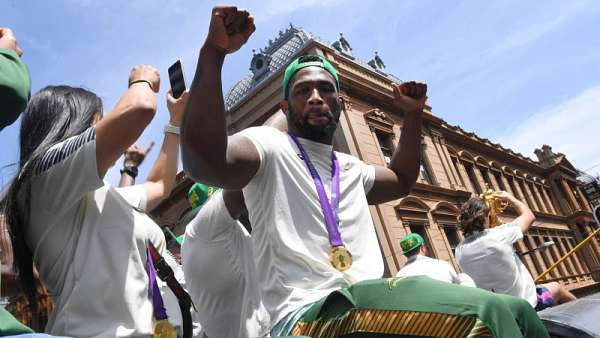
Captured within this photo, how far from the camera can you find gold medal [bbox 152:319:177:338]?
1.53 m

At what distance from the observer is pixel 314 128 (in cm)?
174

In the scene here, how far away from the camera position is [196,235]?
6.94 ft

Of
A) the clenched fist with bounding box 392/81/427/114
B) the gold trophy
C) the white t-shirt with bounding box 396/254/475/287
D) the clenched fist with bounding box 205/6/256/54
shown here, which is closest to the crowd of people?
the clenched fist with bounding box 205/6/256/54

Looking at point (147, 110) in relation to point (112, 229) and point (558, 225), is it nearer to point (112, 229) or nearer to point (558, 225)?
point (112, 229)

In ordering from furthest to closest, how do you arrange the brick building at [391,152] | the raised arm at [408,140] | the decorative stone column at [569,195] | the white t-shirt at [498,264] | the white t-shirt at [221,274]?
the decorative stone column at [569,195]
the brick building at [391,152]
the white t-shirt at [498,264]
the raised arm at [408,140]
the white t-shirt at [221,274]

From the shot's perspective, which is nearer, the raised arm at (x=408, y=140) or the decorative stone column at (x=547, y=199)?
the raised arm at (x=408, y=140)

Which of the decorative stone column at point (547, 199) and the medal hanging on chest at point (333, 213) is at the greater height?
the decorative stone column at point (547, 199)

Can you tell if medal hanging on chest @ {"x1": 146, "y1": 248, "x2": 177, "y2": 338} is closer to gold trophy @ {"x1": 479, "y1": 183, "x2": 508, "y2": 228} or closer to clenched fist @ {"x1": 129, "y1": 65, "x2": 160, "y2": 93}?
clenched fist @ {"x1": 129, "y1": 65, "x2": 160, "y2": 93}

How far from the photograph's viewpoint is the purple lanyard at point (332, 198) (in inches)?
58.1

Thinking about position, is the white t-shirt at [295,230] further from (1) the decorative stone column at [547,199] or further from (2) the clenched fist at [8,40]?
(1) the decorative stone column at [547,199]

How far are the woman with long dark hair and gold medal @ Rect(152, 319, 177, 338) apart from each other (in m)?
0.04

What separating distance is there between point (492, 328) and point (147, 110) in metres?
1.21

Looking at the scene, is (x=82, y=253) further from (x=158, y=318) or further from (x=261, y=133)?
(x=261, y=133)

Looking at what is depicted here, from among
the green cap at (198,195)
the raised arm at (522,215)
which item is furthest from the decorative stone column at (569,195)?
the green cap at (198,195)
